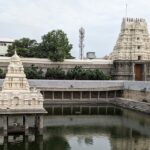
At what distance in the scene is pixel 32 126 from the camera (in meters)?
29.5

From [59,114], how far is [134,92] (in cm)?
1241

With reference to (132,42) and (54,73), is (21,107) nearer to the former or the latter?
(54,73)

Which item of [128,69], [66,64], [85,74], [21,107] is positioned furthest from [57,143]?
[128,69]

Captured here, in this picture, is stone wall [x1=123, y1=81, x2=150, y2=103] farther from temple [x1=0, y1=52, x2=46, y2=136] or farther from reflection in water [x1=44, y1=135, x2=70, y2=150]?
temple [x1=0, y1=52, x2=46, y2=136]

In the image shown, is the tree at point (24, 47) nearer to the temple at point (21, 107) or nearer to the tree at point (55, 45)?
the tree at point (55, 45)

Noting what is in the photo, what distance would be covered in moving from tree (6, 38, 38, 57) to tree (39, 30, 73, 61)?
5.81ft

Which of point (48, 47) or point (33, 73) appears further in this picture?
point (48, 47)

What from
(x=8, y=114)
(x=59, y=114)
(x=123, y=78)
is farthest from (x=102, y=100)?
(x=8, y=114)

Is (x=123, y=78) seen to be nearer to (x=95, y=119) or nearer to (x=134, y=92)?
(x=134, y=92)

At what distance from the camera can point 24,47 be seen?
62.9m

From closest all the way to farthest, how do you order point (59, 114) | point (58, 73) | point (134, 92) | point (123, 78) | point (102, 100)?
point (59, 114), point (134, 92), point (102, 100), point (58, 73), point (123, 78)

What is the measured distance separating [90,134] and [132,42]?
34396 mm

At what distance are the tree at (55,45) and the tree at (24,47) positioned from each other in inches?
69.7

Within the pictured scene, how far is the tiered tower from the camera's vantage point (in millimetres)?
61125
